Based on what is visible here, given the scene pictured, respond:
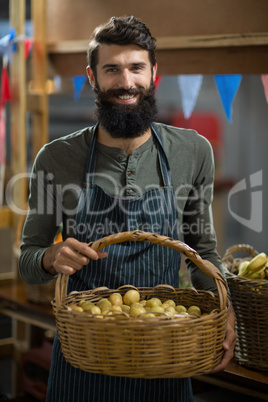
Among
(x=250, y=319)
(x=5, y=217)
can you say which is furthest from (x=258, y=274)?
(x=5, y=217)

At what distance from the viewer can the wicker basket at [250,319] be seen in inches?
67.1

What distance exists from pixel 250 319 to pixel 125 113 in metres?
0.75

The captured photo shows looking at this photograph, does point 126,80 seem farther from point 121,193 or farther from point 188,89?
point 188,89

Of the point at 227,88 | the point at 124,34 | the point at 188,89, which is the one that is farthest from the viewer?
the point at 188,89

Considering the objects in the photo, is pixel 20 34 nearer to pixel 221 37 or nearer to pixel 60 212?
pixel 221 37

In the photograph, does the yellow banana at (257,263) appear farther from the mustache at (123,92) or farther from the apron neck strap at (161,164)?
the mustache at (123,92)

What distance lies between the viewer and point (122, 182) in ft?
5.31

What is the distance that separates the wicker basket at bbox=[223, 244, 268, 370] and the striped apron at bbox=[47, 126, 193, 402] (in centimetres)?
25

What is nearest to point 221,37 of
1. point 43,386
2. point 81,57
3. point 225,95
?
point 225,95

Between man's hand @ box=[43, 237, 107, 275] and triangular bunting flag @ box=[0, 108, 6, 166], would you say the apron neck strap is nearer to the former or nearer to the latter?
man's hand @ box=[43, 237, 107, 275]

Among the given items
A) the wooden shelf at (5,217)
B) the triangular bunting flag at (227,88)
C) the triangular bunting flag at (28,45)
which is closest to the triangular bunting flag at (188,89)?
the triangular bunting flag at (227,88)

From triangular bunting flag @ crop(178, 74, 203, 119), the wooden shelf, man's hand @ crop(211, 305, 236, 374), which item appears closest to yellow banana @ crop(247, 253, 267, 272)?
man's hand @ crop(211, 305, 236, 374)

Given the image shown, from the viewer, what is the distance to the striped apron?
154cm

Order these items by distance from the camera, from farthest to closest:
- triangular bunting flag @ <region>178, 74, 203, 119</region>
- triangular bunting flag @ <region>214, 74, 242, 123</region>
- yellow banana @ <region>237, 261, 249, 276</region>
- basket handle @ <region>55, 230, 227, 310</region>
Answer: triangular bunting flag @ <region>178, 74, 203, 119</region>, triangular bunting flag @ <region>214, 74, 242, 123</region>, yellow banana @ <region>237, 261, 249, 276</region>, basket handle @ <region>55, 230, 227, 310</region>
